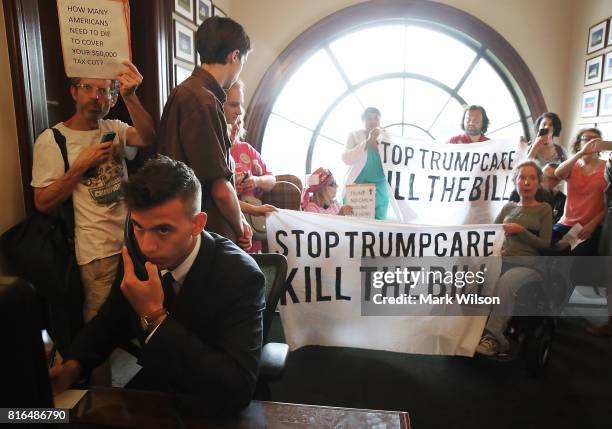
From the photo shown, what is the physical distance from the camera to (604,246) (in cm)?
266

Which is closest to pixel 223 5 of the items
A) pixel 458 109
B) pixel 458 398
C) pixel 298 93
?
pixel 298 93

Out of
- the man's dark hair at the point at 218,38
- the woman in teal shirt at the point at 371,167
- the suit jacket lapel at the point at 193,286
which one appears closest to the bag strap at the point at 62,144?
the man's dark hair at the point at 218,38

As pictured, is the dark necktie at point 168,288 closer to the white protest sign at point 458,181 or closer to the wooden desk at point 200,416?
the wooden desk at point 200,416

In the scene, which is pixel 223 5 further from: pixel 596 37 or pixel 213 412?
pixel 213 412

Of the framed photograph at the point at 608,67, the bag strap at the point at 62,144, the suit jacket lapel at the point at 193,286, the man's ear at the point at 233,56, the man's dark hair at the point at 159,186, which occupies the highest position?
the framed photograph at the point at 608,67

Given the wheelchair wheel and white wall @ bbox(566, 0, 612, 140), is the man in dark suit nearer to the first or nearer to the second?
the wheelchair wheel

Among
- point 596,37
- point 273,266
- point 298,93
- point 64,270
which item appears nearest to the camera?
point 273,266

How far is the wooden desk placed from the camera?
0.79 meters

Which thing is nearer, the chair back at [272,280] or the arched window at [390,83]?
the chair back at [272,280]

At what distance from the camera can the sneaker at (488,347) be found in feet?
7.71

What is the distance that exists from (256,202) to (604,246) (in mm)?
2149

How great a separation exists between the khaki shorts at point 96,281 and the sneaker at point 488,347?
6.26 ft

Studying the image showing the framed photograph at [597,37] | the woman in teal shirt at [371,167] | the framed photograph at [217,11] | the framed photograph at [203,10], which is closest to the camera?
the woman in teal shirt at [371,167]

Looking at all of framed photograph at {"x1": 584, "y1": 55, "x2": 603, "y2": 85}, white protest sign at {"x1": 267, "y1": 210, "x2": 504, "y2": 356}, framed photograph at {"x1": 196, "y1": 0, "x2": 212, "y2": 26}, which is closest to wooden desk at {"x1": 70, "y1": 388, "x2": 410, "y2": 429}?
white protest sign at {"x1": 267, "y1": 210, "x2": 504, "y2": 356}
